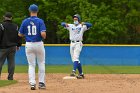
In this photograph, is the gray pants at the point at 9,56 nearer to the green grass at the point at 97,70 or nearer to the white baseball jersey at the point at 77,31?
the white baseball jersey at the point at 77,31

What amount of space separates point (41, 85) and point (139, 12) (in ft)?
83.1

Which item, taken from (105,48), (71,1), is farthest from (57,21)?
(105,48)

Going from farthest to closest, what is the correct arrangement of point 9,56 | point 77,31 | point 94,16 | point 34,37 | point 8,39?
point 94,16 < point 77,31 < point 9,56 < point 8,39 < point 34,37

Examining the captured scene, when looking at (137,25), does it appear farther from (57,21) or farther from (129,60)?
(129,60)

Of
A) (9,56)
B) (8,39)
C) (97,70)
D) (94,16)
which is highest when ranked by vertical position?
(8,39)

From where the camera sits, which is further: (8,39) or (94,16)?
(94,16)

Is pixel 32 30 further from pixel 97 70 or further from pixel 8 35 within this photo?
pixel 97 70

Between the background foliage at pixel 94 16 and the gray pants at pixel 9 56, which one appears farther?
the background foliage at pixel 94 16

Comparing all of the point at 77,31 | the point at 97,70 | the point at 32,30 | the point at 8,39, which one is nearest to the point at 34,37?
the point at 32,30

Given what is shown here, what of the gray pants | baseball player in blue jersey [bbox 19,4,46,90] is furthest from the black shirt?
baseball player in blue jersey [bbox 19,4,46,90]

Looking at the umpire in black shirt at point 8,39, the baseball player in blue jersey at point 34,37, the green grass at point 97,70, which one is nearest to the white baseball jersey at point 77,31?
the umpire in black shirt at point 8,39

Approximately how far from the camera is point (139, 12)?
36062mm

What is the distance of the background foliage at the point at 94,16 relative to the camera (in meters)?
34.6

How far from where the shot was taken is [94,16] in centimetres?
3462
